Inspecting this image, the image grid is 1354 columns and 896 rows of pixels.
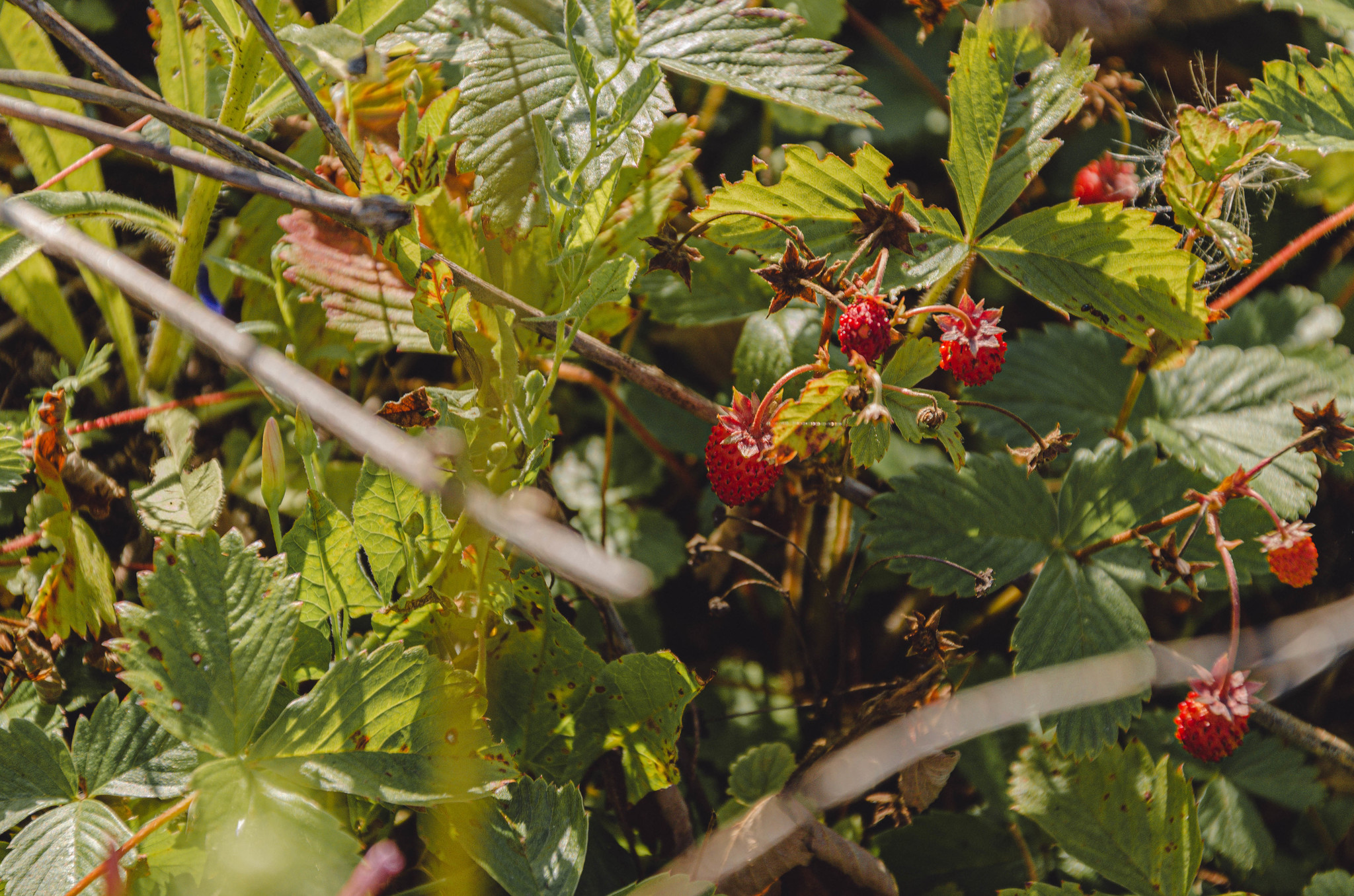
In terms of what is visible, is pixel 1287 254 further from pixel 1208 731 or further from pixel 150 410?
pixel 150 410

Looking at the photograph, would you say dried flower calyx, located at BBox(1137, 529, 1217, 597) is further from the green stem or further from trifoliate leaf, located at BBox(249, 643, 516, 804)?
the green stem

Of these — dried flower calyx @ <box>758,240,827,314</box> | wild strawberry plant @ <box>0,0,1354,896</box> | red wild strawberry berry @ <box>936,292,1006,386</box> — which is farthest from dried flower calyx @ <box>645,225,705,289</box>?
red wild strawberry berry @ <box>936,292,1006,386</box>

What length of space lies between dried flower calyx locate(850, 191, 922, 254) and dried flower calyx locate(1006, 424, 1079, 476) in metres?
0.33

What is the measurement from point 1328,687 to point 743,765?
1.16 metres

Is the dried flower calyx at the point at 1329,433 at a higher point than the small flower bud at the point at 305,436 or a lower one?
lower

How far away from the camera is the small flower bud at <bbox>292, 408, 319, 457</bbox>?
0.96 metres

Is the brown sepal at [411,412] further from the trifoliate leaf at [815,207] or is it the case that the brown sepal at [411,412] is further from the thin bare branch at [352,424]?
the trifoliate leaf at [815,207]

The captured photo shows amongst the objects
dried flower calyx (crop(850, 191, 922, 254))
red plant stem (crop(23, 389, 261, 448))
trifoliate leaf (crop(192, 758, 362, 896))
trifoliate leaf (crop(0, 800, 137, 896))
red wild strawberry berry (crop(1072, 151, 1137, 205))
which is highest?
dried flower calyx (crop(850, 191, 922, 254))

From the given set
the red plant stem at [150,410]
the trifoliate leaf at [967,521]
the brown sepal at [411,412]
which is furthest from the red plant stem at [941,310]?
the red plant stem at [150,410]

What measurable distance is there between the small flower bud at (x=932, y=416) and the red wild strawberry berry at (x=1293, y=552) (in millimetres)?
513

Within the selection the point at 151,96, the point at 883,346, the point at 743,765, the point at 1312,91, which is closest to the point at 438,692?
the point at 743,765

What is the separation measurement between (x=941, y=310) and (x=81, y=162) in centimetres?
132

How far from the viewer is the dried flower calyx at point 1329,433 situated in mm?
1141

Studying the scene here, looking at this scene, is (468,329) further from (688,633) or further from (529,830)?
(688,633)
